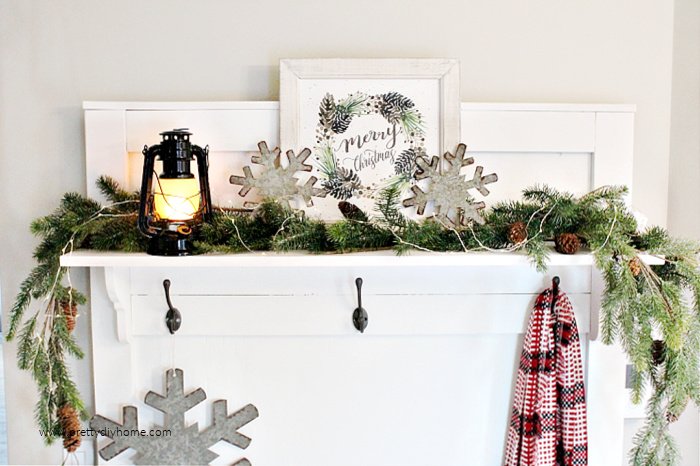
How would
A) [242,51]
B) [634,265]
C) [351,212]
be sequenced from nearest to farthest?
[634,265] < [351,212] < [242,51]

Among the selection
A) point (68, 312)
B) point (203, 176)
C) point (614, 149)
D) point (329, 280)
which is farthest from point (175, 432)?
point (614, 149)

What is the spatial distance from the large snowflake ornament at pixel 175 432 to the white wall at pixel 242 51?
373mm

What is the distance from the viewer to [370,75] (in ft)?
3.86

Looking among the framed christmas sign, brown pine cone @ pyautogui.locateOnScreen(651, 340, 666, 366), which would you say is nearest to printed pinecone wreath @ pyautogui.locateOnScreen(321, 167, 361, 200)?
the framed christmas sign

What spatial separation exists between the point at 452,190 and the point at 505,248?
5.6 inches

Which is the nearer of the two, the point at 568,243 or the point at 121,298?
the point at 568,243

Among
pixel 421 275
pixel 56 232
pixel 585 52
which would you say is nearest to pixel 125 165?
pixel 56 232

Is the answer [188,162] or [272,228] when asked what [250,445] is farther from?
[188,162]

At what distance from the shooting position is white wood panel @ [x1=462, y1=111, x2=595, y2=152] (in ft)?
3.92

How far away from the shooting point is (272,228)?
3.58 feet

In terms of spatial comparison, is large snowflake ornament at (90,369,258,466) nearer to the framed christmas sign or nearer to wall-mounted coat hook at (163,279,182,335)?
wall-mounted coat hook at (163,279,182,335)

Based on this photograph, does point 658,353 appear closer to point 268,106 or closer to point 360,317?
point 360,317

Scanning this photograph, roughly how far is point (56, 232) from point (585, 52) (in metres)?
1.05

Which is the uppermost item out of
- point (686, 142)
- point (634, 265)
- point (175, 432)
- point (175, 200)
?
point (686, 142)
